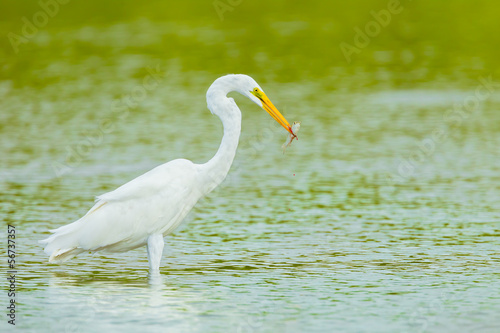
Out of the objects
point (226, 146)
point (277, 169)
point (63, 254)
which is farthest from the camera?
point (277, 169)

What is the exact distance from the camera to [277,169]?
660 inches

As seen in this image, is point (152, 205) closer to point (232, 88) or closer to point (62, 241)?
point (62, 241)

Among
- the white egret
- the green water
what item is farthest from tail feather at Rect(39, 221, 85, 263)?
the green water

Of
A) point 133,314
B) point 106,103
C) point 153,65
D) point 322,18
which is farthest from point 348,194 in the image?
point 322,18

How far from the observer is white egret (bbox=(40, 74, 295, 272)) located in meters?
10.2

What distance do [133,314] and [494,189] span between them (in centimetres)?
746

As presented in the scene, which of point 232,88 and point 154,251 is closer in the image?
point 154,251

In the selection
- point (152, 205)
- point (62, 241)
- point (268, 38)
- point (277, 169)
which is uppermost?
point (268, 38)

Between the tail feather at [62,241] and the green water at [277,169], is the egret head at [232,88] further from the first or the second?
the tail feather at [62,241]

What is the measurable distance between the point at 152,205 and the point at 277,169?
6711 mm

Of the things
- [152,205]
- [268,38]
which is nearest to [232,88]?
[152,205]

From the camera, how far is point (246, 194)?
49.0ft

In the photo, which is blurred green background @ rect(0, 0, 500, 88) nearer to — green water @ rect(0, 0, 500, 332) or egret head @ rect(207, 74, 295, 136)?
green water @ rect(0, 0, 500, 332)

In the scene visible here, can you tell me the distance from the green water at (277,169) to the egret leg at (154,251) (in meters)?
0.18
